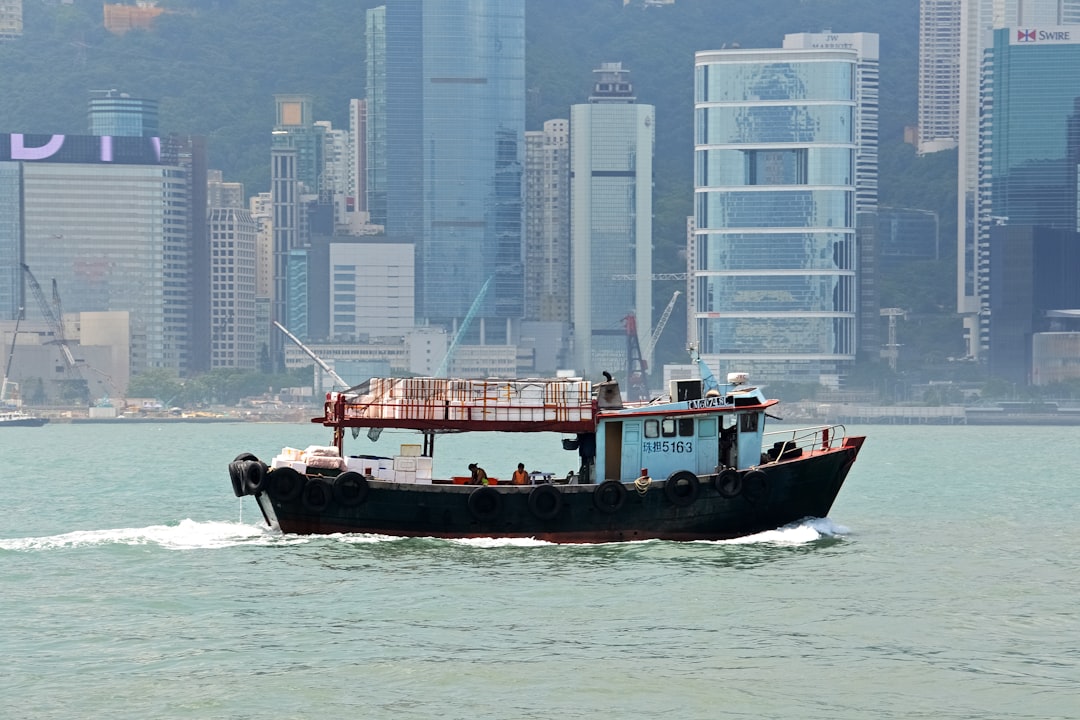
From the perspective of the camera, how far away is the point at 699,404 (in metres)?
44.8

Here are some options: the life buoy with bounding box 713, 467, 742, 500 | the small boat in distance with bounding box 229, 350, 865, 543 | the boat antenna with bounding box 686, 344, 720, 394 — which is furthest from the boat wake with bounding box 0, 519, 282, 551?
the boat antenna with bounding box 686, 344, 720, 394

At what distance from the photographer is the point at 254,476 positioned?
145 feet

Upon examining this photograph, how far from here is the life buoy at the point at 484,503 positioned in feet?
144

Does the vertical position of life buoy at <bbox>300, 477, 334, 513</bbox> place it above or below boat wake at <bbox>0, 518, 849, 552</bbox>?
above

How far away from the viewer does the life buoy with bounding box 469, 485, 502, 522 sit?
43.8 m

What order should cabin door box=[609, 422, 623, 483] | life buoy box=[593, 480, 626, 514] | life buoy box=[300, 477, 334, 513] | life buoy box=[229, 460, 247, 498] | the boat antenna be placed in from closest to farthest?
life buoy box=[593, 480, 626, 514], life buoy box=[300, 477, 334, 513], life buoy box=[229, 460, 247, 498], cabin door box=[609, 422, 623, 483], the boat antenna

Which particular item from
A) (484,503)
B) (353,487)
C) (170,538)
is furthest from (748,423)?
(170,538)

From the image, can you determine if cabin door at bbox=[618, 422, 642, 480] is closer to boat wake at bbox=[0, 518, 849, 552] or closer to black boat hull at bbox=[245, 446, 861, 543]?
black boat hull at bbox=[245, 446, 861, 543]

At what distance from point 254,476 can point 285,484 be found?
710 mm

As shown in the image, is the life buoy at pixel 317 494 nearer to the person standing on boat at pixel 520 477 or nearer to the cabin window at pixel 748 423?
the person standing on boat at pixel 520 477

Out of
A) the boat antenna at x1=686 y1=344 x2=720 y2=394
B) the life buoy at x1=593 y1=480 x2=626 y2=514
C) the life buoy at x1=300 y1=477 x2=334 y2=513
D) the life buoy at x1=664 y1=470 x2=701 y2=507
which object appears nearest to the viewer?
the life buoy at x1=593 y1=480 x2=626 y2=514

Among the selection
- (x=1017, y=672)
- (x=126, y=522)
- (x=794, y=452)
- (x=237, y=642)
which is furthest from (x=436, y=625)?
(x=126, y=522)

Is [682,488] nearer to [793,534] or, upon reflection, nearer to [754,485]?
[754,485]

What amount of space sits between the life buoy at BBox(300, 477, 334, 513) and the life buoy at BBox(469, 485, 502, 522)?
3137mm
